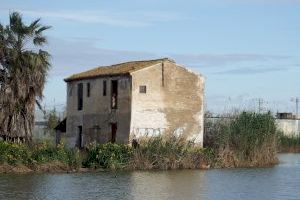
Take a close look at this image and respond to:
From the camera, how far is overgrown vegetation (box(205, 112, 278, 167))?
42375 millimetres

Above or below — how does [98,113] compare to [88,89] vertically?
below

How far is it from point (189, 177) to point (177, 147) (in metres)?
5.26

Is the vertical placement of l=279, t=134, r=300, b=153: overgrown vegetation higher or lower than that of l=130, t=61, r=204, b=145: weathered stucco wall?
lower

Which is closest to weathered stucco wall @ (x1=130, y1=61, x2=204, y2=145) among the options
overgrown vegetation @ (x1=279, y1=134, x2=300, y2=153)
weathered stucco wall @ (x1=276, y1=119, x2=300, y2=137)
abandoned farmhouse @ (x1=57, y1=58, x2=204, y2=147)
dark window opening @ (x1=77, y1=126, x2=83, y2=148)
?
abandoned farmhouse @ (x1=57, y1=58, x2=204, y2=147)

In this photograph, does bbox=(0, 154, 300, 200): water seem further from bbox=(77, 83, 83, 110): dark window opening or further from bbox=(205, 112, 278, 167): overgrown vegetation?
bbox=(77, 83, 83, 110): dark window opening

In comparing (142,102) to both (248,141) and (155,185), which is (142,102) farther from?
(155,185)

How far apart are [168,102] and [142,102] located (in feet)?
6.13

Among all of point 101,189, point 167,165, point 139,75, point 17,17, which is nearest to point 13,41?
point 17,17

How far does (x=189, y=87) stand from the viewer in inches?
1777

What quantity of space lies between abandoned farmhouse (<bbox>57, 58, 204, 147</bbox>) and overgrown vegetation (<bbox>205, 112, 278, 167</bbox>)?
2457 millimetres

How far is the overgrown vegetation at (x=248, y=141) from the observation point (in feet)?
139

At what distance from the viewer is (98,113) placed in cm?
4597

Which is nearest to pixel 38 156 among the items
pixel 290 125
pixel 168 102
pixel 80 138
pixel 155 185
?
pixel 155 185

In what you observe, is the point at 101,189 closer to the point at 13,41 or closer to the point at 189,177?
the point at 189,177
